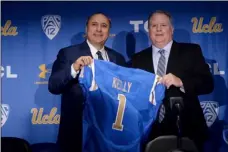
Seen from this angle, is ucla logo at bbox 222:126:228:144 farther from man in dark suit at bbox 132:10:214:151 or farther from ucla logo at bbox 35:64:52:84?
ucla logo at bbox 35:64:52:84

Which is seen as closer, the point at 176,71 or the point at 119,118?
the point at 119,118

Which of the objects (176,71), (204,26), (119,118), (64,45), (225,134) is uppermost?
(204,26)

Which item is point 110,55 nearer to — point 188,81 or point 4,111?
point 188,81

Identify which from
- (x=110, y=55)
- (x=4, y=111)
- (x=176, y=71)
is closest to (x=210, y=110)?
(x=176, y=71)

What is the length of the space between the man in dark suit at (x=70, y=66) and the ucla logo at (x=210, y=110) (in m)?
0.51

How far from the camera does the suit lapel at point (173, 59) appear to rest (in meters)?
1.94

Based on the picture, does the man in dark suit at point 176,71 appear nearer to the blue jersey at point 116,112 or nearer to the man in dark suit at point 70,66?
the blue jersey at point 116,112

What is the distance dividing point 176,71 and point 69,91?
1.90 ft

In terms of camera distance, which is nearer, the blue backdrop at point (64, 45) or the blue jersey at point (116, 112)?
the blue jersey at point (116, 112)

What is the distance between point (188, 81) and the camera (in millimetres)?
1897

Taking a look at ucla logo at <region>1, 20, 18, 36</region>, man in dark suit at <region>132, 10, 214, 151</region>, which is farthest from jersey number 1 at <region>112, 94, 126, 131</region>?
ucla logo at <region>1, 20, 18, 36</region>

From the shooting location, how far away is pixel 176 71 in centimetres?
193

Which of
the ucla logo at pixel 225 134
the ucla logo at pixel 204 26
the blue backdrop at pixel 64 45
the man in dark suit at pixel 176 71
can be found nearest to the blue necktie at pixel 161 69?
the man in dark suit at pixel 176 71

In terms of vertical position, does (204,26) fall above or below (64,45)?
above
